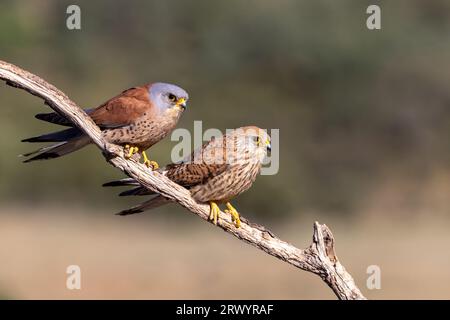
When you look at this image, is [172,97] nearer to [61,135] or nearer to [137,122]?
[137,122]

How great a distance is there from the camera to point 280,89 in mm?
28688

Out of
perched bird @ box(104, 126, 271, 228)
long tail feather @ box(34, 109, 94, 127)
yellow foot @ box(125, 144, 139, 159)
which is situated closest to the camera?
long tail feather @ box(34, 109, 94, 127)

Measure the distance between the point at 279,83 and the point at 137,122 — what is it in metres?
21.3

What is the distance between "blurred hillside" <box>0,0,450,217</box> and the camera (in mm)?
24469

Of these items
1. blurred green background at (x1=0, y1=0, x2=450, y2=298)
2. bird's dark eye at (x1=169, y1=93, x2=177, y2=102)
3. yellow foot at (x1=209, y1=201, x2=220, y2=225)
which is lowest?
yellow foot at (x1=209, y1=201, x2=220, y2=225)

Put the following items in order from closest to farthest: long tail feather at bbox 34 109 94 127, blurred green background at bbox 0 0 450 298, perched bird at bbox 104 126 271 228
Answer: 1. long tail feather at bbox 34 109 94 127
2. perched bird at bbox 104 126 271 228
3. blurred green background at bbox 0 0 450 298

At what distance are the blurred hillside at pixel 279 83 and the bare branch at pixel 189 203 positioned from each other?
14.7m

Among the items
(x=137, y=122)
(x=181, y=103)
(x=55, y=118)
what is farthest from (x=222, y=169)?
(x=55, y=118)

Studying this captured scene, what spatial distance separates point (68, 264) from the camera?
19.0m

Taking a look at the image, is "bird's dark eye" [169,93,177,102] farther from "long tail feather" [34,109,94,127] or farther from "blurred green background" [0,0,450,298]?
"blurred green background" [0,0,450,298]

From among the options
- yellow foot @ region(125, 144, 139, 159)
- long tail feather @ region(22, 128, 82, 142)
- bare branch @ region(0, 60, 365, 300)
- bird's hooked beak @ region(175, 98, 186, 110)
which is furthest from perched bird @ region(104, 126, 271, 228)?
long tail feather @ region(22, 128, 82, 142)

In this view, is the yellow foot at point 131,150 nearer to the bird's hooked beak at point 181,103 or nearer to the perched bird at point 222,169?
the perched bird at point 222,169

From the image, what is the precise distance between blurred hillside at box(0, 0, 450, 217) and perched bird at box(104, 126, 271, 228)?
47.3ft

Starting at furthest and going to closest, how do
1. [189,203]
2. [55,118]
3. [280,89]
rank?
1. [280,89]
2. [189,203]
3. [55,118]
